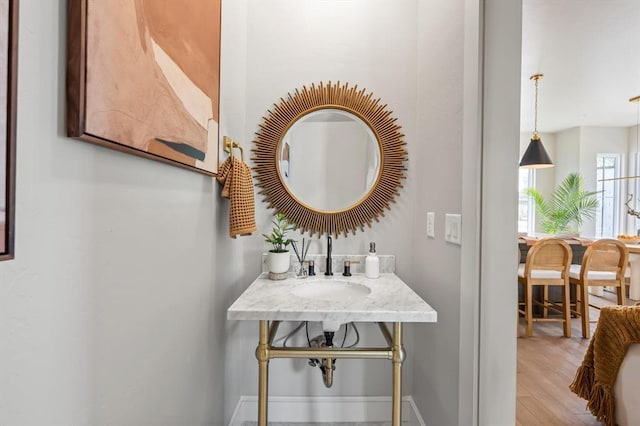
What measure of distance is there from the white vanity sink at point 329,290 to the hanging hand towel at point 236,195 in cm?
40

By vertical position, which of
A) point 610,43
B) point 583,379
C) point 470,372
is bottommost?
point 583,379

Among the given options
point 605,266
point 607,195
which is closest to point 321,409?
point 605,266

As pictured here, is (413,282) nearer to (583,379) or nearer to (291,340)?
(291,340)

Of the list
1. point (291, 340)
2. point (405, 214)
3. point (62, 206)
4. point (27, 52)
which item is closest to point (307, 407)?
point (291, 340)

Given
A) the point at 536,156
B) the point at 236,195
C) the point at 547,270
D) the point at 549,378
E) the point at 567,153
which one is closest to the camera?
the point at 236,195

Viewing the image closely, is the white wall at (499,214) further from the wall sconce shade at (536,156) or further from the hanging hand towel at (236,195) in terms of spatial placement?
the wall sconce shade at (536,156)

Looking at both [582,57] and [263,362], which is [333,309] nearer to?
[263,362]

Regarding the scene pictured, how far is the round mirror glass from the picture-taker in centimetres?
170

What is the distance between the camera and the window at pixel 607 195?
222 inches

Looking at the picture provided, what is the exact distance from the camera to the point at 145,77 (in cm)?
75

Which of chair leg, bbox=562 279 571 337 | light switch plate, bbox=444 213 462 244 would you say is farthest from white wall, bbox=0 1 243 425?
chair leg, bbox=562 279 571 337

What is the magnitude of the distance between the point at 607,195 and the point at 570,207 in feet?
2.47

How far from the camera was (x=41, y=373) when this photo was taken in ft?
1.70

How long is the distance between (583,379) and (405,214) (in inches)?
51.9
